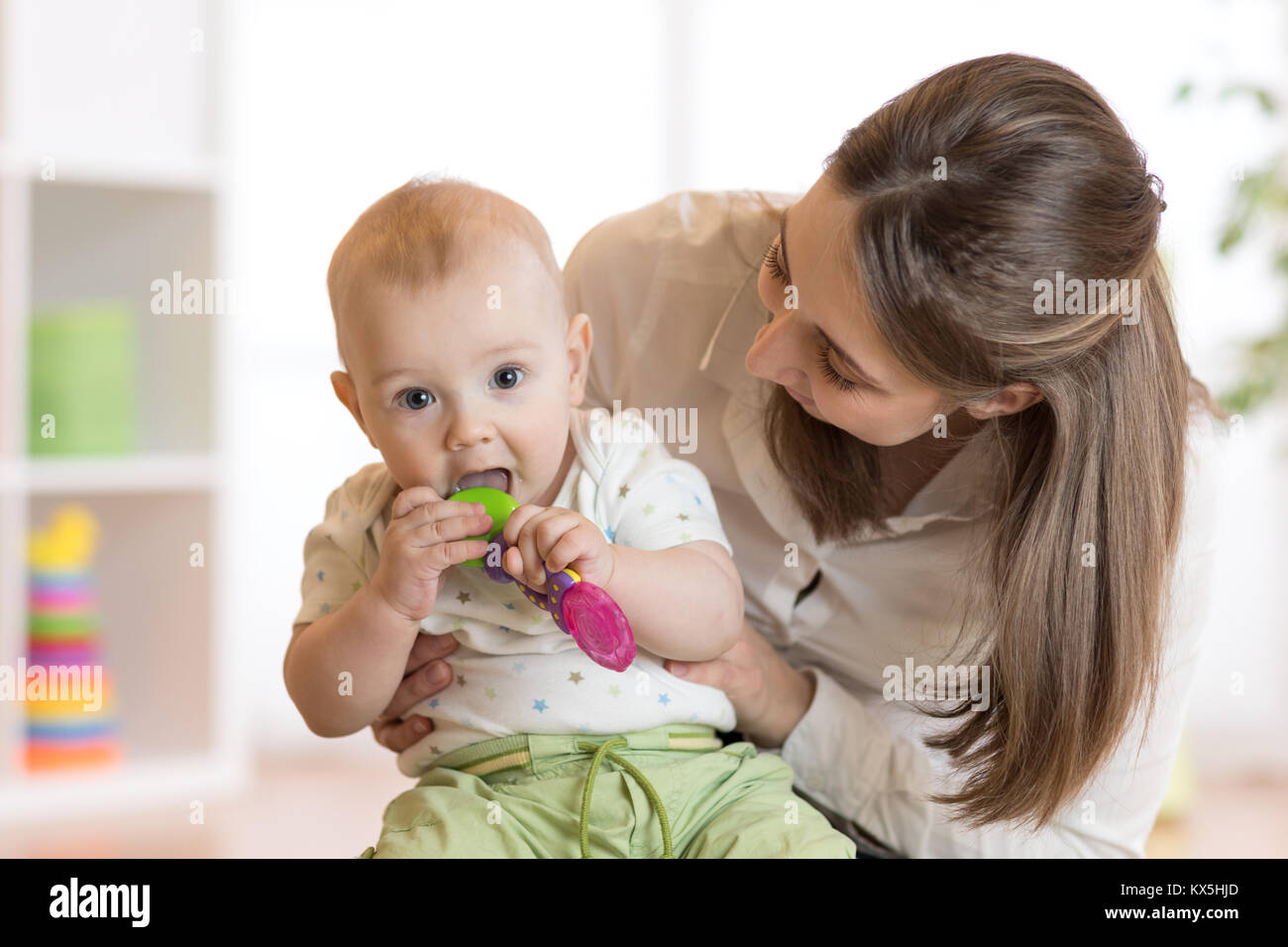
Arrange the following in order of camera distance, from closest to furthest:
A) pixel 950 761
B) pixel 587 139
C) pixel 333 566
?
1. pixel 333 566
2. pixel 950 761
3. pixel 587 139

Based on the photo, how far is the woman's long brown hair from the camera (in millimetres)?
896

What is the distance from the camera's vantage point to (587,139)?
2701 millimetres

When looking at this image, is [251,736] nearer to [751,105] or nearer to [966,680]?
[751,105]

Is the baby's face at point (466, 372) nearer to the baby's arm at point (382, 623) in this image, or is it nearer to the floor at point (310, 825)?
the baby's arm at point (382, 623)

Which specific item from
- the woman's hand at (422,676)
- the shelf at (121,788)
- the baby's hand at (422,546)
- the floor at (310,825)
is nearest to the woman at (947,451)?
the woman's hand at (422,676)

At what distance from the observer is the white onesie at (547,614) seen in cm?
96

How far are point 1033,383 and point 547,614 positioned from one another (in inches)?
16.1

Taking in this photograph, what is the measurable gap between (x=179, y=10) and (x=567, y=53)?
0.79m

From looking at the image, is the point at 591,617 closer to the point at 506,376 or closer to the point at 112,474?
the point at 506,376

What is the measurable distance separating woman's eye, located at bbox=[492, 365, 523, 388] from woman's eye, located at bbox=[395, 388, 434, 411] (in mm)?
48

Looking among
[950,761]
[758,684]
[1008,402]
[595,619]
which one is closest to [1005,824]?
[950,761]

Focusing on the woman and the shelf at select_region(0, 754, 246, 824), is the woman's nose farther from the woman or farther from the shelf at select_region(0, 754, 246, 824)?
the shelf at select_region(0, 754, 246, 824)

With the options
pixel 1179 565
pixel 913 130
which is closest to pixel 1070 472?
pixel 1179 565

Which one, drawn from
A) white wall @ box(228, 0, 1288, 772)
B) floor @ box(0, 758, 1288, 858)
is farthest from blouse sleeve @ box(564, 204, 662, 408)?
white wall @ box(228, 0, 1288, 772)
